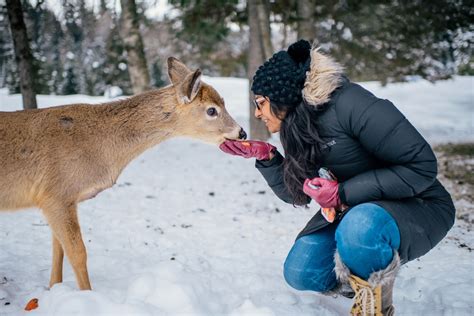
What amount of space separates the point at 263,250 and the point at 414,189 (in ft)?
7.31

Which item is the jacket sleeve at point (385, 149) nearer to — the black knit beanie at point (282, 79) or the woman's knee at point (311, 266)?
the black knit beanie at point (282, 79)

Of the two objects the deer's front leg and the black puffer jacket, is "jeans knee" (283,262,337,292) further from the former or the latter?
the deer's front leg

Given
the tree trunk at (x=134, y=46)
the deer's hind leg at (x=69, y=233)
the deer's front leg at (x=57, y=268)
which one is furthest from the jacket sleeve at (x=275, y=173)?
the tree trunk at (x=134, y=46)

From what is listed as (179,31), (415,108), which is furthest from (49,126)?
(415,108)

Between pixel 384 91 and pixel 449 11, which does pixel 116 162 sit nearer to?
pixel 449 11

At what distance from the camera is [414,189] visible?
2998mm

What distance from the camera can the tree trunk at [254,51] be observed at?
1067 centimetres

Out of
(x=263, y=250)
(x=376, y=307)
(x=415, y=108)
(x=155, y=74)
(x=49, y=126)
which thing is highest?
(x=49, y=126)

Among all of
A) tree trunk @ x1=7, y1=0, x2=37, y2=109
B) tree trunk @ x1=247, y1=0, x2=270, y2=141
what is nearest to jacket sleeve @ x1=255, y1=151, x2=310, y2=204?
tree trunk @ x1=7, y1=0, x2=37, y2=109

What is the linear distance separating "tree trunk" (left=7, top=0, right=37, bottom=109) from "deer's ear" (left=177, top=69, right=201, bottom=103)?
17.4 feet

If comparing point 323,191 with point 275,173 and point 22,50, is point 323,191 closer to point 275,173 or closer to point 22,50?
point 275,173

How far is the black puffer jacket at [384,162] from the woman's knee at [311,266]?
1.75 feet

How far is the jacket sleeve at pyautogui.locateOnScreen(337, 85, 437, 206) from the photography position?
2.91 m

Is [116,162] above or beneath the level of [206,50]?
above
